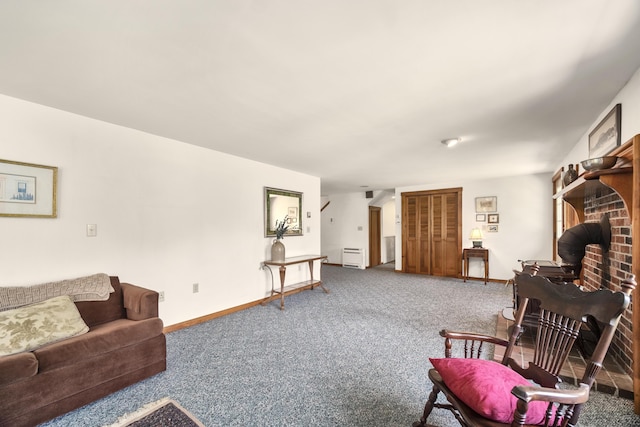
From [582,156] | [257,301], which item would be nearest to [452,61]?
[582,156]

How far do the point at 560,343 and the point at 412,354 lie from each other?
1.48 m

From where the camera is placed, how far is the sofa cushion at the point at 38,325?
1.83 m

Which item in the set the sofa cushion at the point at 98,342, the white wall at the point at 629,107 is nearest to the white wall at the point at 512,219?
the white wall at the point at 629,107

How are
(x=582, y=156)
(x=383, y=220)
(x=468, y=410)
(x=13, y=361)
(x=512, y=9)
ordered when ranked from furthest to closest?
(x=383, y=220) < (x=582, y=156) < (x=13, y=361) < (x=512, y=9) < (x=468, y=410)

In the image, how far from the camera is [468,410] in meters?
1.26

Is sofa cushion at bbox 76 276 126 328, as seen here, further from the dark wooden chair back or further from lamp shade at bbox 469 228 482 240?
lamp shade at bbox 469 228 482 240

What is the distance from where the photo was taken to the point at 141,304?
246cm

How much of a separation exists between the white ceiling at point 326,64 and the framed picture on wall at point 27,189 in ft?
1.88

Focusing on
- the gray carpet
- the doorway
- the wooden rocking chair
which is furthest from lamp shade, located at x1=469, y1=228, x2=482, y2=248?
the wooden rocking chair

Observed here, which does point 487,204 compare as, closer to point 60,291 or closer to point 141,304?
point 141,304

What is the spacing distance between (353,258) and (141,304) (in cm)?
617

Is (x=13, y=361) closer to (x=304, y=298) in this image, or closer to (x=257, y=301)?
(x=257, y=301)

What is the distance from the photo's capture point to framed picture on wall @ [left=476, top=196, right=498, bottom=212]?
20.0 feet

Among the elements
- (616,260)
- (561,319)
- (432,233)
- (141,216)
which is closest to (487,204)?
(432,233)
